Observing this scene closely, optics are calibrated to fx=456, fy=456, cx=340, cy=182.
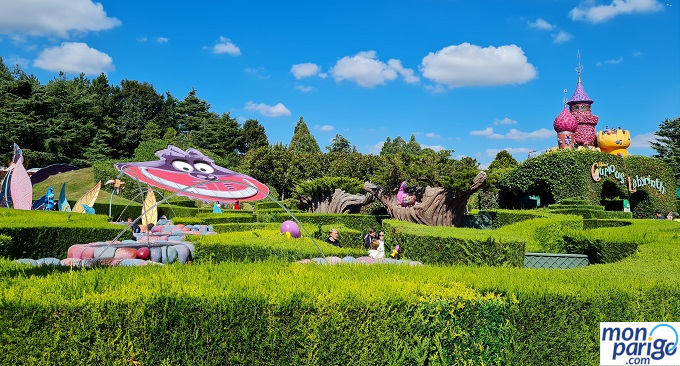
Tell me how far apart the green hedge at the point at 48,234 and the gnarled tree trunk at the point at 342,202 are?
13.6 metres

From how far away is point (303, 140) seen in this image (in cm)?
6956

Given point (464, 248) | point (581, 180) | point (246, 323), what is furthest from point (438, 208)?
point (246, 323)

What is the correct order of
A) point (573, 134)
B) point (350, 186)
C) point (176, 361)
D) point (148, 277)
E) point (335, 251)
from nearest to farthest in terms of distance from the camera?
point (176, 361)
point (148, 277)
point (335, 251)
point (350, 186)
point (573, 134)

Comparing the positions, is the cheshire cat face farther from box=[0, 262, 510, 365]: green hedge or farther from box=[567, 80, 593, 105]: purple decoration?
box=[567, 80, 593, 105]: purple decoration

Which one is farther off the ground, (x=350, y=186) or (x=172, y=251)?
(x=350, y=186)

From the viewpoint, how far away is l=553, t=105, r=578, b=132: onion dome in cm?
3431

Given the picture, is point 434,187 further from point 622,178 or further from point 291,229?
point 622,178

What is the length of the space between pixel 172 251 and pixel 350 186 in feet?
55.1

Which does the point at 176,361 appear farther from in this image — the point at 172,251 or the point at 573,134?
the point at 573,134

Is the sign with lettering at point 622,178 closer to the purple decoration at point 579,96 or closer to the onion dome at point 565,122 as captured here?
the onion dome at point 565,122

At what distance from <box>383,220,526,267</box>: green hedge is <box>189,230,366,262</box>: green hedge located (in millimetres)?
1616

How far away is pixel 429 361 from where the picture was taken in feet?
12.9

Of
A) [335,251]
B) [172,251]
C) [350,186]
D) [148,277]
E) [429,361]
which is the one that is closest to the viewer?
[429,361]

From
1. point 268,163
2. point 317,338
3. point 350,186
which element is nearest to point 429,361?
point 317,338
